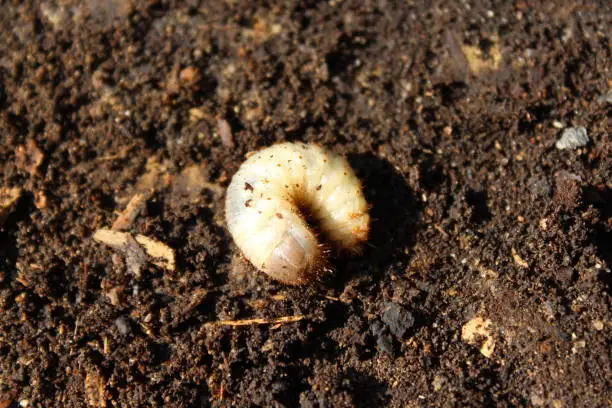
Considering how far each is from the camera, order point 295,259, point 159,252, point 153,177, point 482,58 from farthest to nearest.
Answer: point 482,58
point 153,177
point 159,252
point 295,259

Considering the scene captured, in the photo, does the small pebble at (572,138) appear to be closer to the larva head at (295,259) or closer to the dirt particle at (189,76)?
the larva head at (295,259)

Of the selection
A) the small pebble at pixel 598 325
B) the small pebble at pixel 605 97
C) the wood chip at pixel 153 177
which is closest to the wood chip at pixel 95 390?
the wood chip at pixel 153 177

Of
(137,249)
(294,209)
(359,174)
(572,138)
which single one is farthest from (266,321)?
(572,138)

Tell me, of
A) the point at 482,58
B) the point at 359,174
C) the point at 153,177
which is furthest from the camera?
the point at 482,58

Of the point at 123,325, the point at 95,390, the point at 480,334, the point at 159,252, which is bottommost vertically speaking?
the point at 480,334

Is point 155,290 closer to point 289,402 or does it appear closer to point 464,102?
point 289,402

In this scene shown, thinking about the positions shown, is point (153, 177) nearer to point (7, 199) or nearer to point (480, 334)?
point (7, 199)

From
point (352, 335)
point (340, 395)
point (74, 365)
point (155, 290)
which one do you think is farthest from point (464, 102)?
point (74, 365)

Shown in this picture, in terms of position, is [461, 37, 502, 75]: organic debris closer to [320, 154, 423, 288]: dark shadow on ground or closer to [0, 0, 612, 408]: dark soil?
[0, 0, 612, 408]: dark soil
